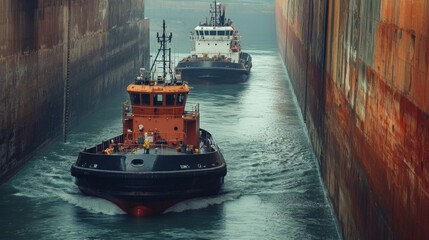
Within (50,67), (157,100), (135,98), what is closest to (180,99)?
(157,100)

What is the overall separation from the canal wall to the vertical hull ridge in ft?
40.4

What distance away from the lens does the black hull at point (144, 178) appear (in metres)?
31.7

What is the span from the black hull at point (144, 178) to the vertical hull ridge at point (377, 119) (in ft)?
15.4

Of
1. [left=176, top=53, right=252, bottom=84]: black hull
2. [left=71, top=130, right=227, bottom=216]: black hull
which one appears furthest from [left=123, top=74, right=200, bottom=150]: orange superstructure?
[left=176, top=53, right=252, bottom=84]: black hull

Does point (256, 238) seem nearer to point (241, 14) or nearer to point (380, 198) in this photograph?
point (380, 198)

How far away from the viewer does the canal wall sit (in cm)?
3778

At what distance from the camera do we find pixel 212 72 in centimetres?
7588

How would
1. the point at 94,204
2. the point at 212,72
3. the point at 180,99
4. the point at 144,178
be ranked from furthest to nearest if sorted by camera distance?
1. the point at 212,72
2. the point at 180,99
3. the point at 94,204
4. the point at 144,178

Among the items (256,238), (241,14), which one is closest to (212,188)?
(256,238)

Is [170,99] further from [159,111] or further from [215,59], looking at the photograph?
[215,59]

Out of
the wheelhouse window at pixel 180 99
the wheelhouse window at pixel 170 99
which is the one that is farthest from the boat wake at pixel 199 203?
the wheelhouse window at pixel 170 99

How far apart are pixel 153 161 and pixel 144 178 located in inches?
27.9

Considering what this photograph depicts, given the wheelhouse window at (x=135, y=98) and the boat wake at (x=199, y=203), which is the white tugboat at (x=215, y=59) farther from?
the boat wake at (x=199, y=203)

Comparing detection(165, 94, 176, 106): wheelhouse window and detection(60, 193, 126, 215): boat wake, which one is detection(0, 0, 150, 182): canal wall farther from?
detection(165, 94, 176, 106): wheelhouse window
